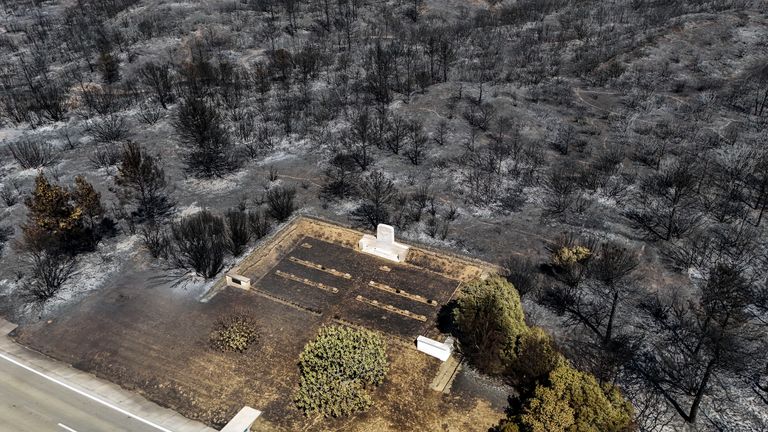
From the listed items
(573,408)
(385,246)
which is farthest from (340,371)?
(385,246)

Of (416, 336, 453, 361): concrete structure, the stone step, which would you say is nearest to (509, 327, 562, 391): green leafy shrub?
the stone step

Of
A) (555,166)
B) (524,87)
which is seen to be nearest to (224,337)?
(555,166)

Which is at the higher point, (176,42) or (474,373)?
(176,42)

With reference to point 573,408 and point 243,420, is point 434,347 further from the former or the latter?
point 243,420

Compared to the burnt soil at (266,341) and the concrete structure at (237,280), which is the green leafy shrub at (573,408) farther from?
the concrete structure at (237,280)

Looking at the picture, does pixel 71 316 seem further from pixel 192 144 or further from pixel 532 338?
pixel 532 338
